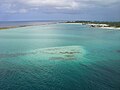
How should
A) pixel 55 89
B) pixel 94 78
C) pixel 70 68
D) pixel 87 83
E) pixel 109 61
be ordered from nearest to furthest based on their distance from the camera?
pixel 55 89 → pixel 87 83 → pixel 94 78 → pixel 70 68 → pixel 109 61

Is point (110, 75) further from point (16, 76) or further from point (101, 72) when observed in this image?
point (16, 76)

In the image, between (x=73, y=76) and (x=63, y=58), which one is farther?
(x=63, y=58)

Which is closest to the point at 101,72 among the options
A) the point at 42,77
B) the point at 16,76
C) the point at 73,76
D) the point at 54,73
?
the point at 73,76

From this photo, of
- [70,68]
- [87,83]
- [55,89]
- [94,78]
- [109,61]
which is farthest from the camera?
[109,61]

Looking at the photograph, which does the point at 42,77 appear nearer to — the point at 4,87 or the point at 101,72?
the point at 4,87

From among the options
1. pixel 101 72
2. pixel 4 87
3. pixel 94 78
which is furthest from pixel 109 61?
pixel 4 87

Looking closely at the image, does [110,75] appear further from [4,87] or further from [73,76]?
[4,87]

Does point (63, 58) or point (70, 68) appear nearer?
point (70, 68)

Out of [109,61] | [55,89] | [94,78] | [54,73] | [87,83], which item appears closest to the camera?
[55,89]
